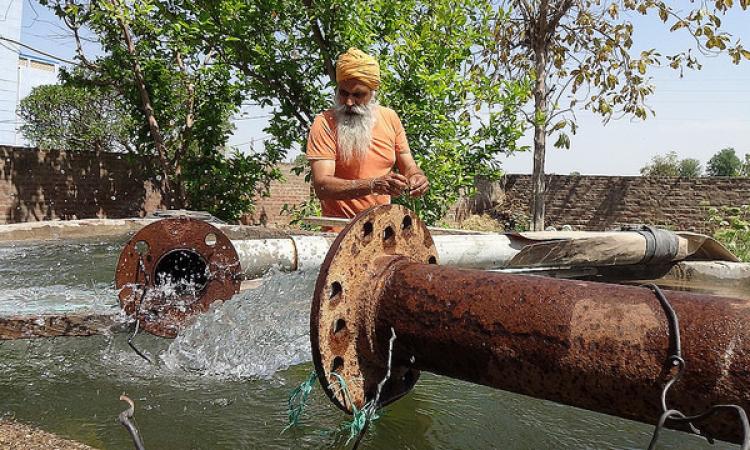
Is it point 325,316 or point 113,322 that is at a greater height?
point 325,316

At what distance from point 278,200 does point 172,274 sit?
11.7 meters

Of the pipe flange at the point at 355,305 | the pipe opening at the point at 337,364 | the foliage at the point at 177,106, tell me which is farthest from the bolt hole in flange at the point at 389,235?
the foliage at the point at 177,106

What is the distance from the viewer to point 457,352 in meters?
1.61

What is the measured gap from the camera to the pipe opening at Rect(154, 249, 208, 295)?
296cm

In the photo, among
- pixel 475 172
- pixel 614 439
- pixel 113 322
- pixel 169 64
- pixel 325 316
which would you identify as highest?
pixel 169 64

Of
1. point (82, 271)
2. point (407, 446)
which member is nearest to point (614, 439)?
point (407, 446)

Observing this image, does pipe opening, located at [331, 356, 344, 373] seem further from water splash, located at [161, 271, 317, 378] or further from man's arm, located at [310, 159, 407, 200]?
water splash, located at [161, 271, 317, 378]

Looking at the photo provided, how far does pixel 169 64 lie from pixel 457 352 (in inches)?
418

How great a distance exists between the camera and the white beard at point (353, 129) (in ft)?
10.5

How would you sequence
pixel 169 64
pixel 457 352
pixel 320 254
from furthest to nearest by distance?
pixel 169 64 < pixel 320 254 < pixel 457 352

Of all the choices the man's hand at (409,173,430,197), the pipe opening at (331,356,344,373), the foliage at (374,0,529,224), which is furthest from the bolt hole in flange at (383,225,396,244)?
the foliage at (374,0,529,224)

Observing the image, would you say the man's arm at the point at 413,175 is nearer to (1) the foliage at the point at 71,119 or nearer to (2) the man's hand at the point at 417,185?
(2) the man's hand at the point at 417,185

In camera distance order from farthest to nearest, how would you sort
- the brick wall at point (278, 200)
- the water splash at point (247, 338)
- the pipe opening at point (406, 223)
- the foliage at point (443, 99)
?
the brick wall at point (278, 200)
the foliage at point (443, 99)
the water splash at point (247, 338)
the pipe opening at point (406, 223)

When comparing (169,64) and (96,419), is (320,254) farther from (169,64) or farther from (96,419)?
(169,64)
